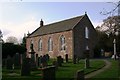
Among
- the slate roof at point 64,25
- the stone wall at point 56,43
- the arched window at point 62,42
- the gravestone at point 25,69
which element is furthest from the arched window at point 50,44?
the gravestone at point 25,69

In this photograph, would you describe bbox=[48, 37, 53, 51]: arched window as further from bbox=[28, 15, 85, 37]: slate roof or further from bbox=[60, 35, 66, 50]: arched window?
bbox=[60, 35, 66, 50]: arched window

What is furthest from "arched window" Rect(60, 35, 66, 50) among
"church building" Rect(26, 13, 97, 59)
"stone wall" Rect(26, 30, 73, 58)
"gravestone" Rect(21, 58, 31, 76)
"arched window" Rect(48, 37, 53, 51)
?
"gravestone" Rect(21, 58, 31, 76)

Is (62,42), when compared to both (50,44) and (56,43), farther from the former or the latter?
(50,44)

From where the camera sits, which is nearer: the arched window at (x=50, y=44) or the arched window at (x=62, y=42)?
the arched window at (x=62, y=42)

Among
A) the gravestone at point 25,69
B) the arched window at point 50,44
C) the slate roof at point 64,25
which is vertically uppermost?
the slate roof at point 64,25

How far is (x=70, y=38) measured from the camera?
1882 inches

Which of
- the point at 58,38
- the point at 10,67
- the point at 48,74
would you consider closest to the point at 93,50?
the point at 58,38

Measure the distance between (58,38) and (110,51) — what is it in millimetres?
11923

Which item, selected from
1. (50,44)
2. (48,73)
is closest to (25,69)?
(48,73)

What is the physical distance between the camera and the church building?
47.7 m

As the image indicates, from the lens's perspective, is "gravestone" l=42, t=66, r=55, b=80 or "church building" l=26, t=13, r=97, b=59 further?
"church building" l=26, t=13, r=97, b=59

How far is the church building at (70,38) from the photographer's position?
1877 inches

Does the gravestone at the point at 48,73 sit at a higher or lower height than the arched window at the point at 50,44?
lower

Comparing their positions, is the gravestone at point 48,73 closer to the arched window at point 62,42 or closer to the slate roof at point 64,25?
the slate roof at point 64,25
